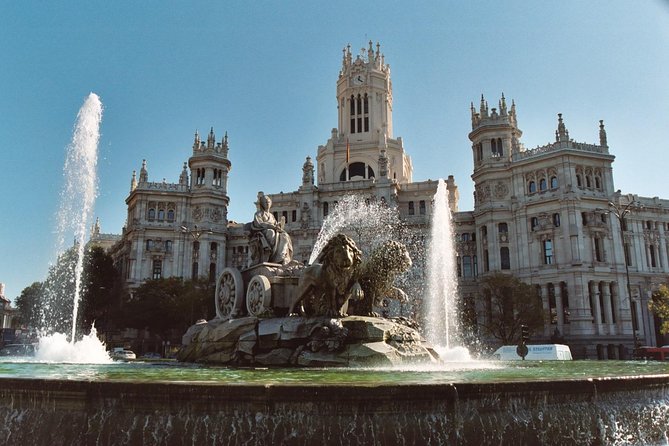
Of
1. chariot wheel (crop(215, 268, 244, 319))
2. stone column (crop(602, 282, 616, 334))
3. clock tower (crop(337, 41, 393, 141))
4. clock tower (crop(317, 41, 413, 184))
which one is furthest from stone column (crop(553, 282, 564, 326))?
chariot wheel (crop(215, 268, 244, 319))

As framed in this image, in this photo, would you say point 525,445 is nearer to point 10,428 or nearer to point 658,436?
point 658,436

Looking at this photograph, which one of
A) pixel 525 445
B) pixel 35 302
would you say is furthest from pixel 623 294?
pixel 35 302

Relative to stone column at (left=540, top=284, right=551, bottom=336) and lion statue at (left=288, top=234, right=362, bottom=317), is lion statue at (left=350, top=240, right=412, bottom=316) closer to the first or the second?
lion statue at (left=288, top=234, right=362, bottom=317)

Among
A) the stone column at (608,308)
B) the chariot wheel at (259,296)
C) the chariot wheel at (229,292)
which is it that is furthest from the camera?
the stone column at (608,308)

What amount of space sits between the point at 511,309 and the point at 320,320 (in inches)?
1689

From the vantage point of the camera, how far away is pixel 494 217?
203 ft

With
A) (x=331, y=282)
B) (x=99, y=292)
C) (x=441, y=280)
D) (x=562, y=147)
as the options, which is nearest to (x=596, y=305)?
(x=441, y=280)

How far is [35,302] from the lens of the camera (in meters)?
78.2

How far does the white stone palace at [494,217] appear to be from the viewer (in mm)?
56188

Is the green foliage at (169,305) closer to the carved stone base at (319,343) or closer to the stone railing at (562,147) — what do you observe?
the stone railing at (562,147)

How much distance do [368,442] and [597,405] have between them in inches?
148

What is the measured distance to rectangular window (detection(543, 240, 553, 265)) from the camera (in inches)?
2308

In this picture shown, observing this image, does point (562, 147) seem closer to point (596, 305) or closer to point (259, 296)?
point (596, 305)

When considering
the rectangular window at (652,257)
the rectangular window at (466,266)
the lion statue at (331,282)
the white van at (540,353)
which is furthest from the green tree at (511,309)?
the lion statue at (331,282)
